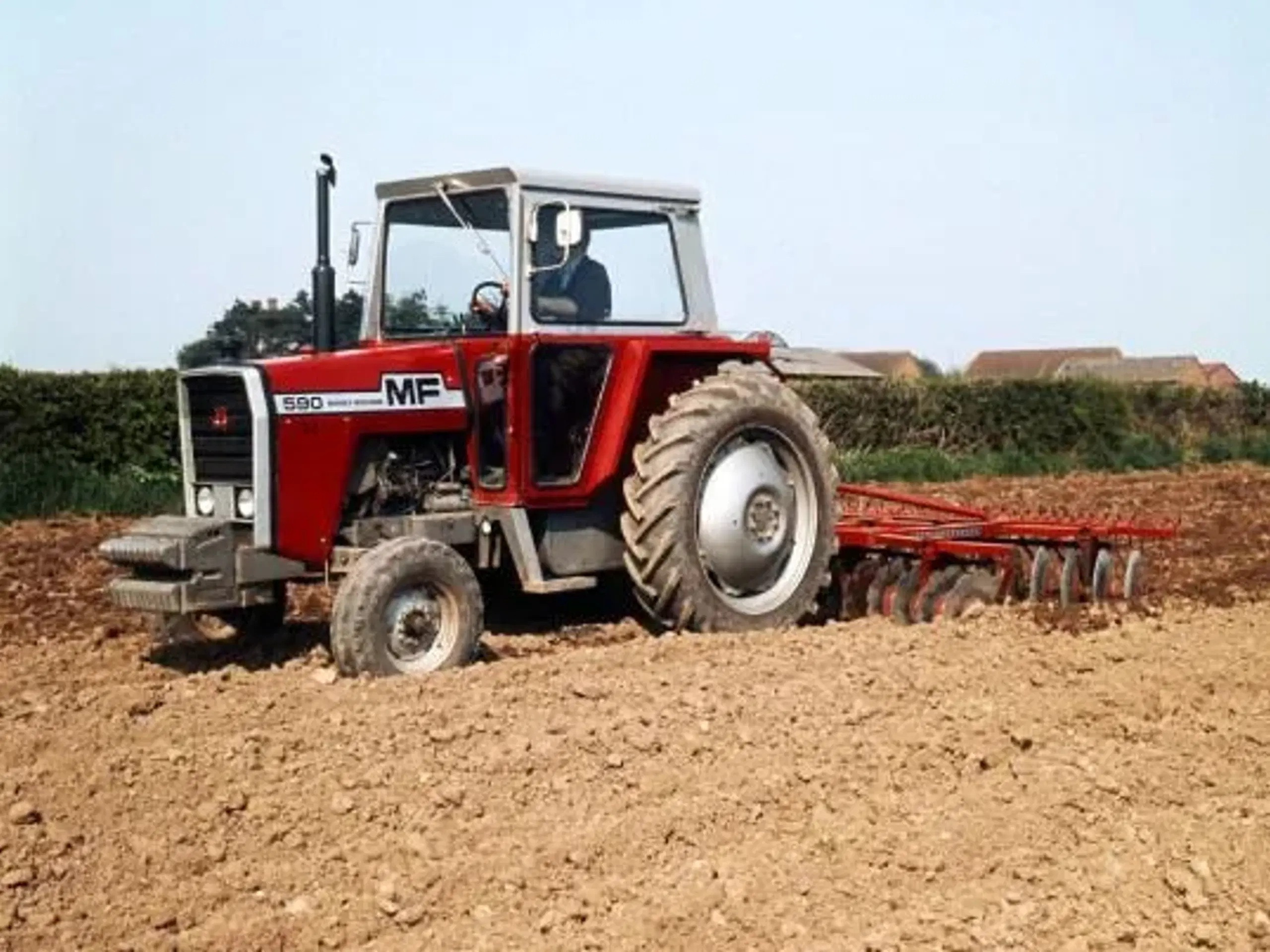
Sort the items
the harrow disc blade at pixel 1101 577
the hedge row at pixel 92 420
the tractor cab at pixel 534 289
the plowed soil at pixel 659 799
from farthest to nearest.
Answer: the hedge row at pixel 92 420 < the harrow disc blade at pixel 1101 577 < the tractor cab at pixel 534 289 < the plowed soil at pixel 659 799

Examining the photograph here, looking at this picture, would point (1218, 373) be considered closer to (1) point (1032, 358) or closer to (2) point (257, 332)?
(1) point (1032, 358)

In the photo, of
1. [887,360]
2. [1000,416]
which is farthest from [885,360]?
[1000,416]

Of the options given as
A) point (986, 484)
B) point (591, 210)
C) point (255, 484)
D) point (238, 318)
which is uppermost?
point (591, 210)

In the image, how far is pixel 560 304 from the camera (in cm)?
834

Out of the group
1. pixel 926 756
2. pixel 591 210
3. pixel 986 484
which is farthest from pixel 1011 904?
pixel 986 484

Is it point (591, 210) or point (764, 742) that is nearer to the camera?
point (764, 742)

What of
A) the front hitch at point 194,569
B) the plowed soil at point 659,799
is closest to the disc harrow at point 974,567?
the plowed soil at point 659,799

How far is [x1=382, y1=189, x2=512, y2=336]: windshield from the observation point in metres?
8.45

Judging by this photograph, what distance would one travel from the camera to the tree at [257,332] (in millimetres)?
8594

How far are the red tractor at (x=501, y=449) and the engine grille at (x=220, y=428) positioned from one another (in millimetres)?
12

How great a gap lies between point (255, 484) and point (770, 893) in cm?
354

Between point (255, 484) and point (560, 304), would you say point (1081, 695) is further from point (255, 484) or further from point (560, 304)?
point (255, 484)

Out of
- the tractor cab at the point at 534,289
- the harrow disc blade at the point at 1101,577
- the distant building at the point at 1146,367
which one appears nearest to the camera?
the tractor cab at the point at 534,289

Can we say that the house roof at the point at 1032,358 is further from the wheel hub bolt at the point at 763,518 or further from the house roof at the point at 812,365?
A: the wheel hub bolt at the point at 763,518
